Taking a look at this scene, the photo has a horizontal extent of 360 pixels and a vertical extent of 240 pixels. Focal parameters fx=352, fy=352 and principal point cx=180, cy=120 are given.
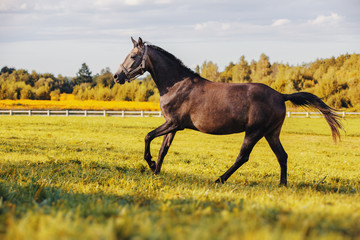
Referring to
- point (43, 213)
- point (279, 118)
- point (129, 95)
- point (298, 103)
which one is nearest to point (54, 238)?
point (43, 213)

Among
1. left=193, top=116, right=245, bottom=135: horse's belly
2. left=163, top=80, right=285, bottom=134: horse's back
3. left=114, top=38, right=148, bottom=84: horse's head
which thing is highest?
left=114, top=38, right=148, bottom=84: horse's head

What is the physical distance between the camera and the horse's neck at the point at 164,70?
8.37 metres

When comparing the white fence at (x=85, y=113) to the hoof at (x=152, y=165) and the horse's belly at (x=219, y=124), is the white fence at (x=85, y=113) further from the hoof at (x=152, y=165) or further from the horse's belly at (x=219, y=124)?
the horse's belly at (x=219, y=124)

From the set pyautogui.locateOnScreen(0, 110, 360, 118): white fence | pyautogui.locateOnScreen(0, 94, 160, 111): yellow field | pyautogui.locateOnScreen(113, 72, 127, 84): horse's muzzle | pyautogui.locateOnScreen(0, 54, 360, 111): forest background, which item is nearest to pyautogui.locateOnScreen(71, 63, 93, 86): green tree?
pyautogui.locateOnScreen(0, 54, 360, 111): forest background

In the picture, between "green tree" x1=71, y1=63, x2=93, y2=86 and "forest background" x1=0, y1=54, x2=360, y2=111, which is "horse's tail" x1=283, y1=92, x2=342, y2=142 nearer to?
"forest background" x1=0, y1=54, x2=360, y2=111

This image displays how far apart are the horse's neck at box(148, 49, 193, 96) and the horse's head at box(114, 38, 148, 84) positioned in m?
0.21

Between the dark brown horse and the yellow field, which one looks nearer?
the dark brown horse

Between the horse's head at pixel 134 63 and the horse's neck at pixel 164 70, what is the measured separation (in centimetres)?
21

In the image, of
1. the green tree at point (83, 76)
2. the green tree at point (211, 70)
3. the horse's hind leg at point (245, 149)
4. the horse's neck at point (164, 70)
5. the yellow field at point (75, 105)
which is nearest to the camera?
the horse's hind leg at point (245, 149)

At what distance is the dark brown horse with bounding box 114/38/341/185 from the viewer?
777 centimetres

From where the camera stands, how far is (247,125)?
784 centimetres

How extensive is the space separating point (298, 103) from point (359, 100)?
60.3 meters

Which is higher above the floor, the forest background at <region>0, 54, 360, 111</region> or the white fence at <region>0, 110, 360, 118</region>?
the forest background at <region>0, 54, 360, 111</region>

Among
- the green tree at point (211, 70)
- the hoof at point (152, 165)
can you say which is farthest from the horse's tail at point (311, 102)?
the green tree at point (211, 70)
